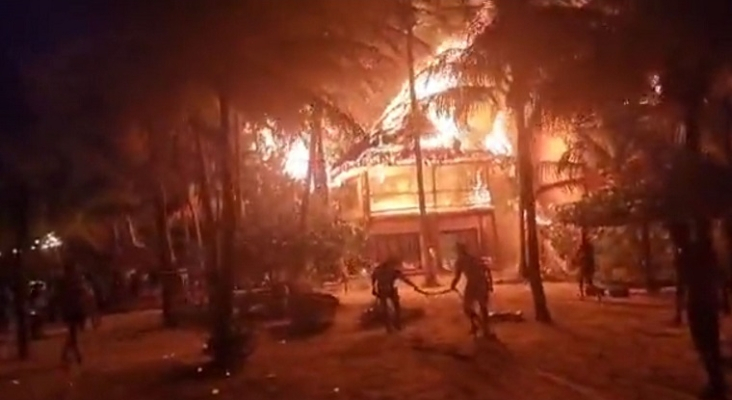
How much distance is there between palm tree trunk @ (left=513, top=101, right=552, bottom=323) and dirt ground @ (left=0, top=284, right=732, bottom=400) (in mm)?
364

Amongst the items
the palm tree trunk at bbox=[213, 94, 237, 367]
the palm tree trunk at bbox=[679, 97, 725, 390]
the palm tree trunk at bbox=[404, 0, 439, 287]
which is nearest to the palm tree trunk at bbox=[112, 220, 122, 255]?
the palm tree trunk at bbox=[404, 0, 439, 287]

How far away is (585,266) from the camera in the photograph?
82.2ft

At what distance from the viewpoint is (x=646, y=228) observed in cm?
2417

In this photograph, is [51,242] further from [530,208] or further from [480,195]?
[530,208]

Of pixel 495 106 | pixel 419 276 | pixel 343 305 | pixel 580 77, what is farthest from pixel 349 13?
pixel 419 276

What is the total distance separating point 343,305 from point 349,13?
323 inches

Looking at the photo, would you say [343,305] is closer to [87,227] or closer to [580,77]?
[87,227]

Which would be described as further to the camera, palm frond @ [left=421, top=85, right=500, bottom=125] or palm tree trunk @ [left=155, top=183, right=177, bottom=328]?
palm tree trunk @ [left=155, top=183, right=177, bottom=328]

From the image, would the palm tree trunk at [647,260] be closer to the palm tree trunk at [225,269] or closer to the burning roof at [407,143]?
the burning roof at [407,143]

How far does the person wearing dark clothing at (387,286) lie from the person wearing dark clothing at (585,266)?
19.0 ft

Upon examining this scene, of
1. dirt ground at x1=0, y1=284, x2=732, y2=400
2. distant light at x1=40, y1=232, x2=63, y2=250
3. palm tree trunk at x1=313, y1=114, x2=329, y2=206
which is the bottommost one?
dirt ground at x1=0, y1=284, x2=732, y2=400

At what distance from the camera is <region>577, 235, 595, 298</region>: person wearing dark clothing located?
81.5 ft

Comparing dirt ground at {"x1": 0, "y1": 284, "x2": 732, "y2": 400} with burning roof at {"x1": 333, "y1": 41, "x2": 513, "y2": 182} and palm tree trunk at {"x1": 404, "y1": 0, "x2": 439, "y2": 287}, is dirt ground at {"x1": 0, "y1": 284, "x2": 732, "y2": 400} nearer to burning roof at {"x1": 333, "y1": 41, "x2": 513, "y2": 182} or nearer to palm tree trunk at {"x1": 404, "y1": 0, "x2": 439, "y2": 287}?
palm tree trunk at {"x1": 404, "y1": 0, "x2": 439, "y2": 287}

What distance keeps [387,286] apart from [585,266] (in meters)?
6.58
